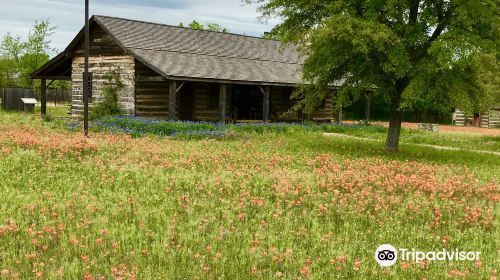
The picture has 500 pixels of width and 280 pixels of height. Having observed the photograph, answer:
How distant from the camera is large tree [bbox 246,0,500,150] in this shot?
55.4ft

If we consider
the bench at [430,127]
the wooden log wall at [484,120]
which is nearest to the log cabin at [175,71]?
the bench at [430,127]

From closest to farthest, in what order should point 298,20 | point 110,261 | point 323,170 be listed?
point 110,261, point 323,170, point 298,20

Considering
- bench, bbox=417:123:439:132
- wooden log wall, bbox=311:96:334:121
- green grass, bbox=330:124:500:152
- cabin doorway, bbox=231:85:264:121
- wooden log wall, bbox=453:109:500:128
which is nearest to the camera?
green grass, bbox=330:124:500:152

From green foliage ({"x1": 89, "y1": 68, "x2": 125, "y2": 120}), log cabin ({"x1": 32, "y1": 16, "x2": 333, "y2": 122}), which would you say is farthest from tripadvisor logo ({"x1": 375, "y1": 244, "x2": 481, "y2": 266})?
→ green foliage ({"x1": 89, "y1": 68, "x2": 125, "y2": 120})

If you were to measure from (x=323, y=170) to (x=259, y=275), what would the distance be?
7.36 metres

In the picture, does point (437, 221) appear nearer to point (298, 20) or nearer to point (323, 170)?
point (323, 170)

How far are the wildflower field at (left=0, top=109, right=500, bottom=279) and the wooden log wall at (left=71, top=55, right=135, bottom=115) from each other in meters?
14.8

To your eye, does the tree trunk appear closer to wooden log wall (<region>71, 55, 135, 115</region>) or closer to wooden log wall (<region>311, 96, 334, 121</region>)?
wooden log wall (<region>71, 55, 135, 115</region>)

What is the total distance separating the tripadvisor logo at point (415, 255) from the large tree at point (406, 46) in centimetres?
1068

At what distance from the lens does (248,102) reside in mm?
35469

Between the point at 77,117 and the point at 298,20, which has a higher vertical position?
the point at 298,20

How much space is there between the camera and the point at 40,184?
10195mm

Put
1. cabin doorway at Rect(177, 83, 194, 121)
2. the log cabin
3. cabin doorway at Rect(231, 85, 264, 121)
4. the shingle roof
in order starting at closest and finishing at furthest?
1. the shingle roof
2. the log cabin
3. cabin doorway at Rect(177, 83, 194, 121)
4. cabin doorway at Rect(231, 85, 264, 121)

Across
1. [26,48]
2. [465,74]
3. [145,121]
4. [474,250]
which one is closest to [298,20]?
[465,74]
